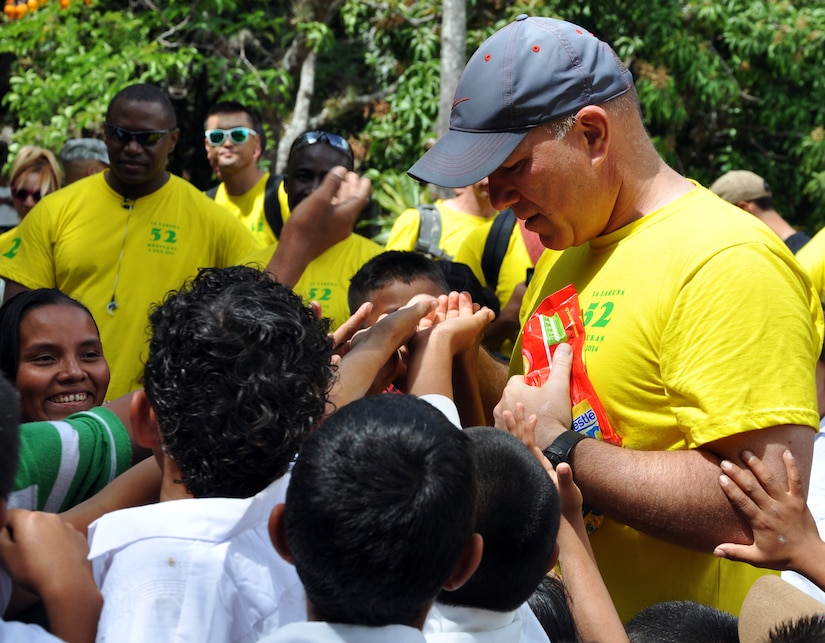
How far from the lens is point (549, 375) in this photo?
7.76 ft

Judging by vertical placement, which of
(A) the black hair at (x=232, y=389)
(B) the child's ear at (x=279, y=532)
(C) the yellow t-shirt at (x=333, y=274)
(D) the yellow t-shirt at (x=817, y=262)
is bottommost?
(D) the yellow t-shirt at (x=817, y=262)

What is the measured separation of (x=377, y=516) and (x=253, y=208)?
15.8 ft

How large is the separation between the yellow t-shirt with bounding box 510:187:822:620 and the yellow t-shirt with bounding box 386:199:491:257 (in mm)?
2622

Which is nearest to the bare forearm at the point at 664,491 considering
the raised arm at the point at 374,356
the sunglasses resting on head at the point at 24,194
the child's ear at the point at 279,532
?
the raised arm at the point at 374,356

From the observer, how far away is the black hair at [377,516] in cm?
149

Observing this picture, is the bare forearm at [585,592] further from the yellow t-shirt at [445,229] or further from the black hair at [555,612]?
the yellow t-shirt at [445,229]

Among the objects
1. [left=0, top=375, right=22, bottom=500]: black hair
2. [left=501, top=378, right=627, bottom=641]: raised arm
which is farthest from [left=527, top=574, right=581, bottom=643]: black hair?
[left=0, top=375, right=22, bottom=500]: black hair

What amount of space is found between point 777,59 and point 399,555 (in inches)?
379

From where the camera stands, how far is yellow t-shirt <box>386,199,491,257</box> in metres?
5.15

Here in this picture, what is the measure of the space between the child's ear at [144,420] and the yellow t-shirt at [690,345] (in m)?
0.96

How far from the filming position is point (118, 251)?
4520 mm

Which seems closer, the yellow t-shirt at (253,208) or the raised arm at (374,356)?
the raised arm at (374,356)

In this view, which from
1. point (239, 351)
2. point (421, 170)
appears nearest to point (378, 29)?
point (421, 170)

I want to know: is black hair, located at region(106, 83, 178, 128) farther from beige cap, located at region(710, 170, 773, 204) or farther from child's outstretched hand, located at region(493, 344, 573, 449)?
beige cap, located at region(710, 170, 773, 204)
